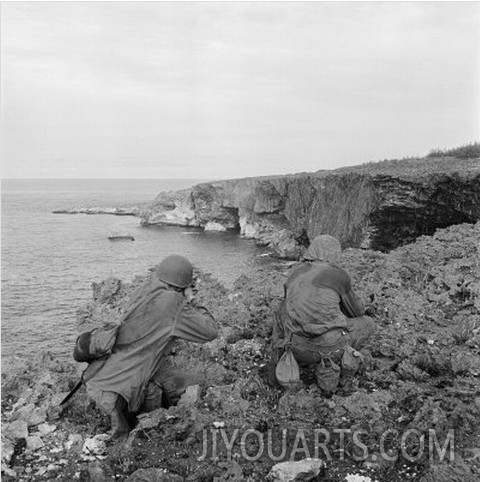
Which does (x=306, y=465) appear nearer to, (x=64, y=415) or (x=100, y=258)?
(x=64, y=415)

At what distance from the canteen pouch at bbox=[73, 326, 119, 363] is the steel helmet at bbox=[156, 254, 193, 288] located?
2.44 ft

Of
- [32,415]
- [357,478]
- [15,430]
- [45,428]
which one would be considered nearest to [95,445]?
[45,428]

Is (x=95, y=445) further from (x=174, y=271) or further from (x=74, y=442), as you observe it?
(x=174, y=271)

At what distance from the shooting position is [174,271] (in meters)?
5.83

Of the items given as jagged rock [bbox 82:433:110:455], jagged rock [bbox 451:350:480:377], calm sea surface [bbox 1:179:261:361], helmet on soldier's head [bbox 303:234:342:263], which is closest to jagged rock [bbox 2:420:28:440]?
Answer: jagged rock [bbox 82:433:110:455]

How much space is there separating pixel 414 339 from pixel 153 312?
165 inches

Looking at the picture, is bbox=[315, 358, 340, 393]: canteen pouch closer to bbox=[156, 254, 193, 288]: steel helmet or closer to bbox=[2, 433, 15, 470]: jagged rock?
bbox=[156, 254, 193, 288]: steel helmet

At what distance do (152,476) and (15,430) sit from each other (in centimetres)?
201

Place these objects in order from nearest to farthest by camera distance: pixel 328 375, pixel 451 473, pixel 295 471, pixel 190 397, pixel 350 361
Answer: pixel 451 473 < pixel 295 471 < pixel 190 397 < pixel 328 375 < pixel 350 361

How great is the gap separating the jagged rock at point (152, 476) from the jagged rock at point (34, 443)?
59.1 inches

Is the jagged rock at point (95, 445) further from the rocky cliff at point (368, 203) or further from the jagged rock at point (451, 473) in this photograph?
the rocky cliff at point (368, 203)

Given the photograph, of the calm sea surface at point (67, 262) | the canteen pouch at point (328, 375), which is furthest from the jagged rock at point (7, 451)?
the calm sea surface at point (67, 262)

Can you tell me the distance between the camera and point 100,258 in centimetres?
5841

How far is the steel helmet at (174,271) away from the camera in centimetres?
584
